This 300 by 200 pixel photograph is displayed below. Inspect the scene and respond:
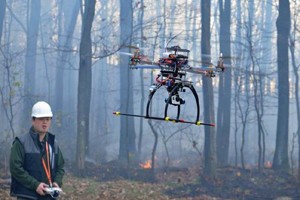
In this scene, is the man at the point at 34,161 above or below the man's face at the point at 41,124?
below

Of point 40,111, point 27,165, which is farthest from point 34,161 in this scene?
point 40,111

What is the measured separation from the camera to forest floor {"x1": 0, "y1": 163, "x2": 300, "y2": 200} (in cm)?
1423

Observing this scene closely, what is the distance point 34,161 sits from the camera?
21.6 ft

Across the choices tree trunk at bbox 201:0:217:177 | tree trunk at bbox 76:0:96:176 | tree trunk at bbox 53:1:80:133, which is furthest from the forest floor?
tree trunk at bbox 53:1:80:133

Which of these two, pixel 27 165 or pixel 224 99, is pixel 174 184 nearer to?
pixel 224 99

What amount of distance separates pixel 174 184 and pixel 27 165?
1043cm

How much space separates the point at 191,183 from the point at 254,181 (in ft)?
8.01

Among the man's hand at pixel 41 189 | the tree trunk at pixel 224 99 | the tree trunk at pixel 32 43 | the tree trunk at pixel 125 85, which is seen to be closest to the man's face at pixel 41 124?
the man's hand at pixel 41 189

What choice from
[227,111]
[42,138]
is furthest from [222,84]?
[42,138]

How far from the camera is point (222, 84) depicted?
22734mm

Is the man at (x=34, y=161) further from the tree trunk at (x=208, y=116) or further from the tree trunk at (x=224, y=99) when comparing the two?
the tree trunk at (x=224, y=99)

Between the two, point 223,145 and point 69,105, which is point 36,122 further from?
point 69,105

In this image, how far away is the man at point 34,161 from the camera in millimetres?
6453

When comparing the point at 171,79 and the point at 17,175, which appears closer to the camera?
the point at 171,79
